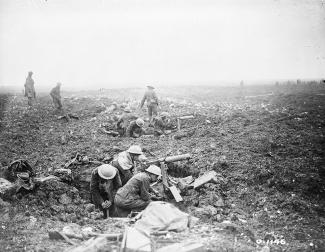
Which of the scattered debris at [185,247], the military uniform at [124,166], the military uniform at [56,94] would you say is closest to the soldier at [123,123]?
the military uniform at [124,166]

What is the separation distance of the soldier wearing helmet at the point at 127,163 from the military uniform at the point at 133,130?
3.44 m

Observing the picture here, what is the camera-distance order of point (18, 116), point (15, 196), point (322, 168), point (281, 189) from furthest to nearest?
point (18, 116) → point (322, 168) → point (281, 189) → point (15, 196)

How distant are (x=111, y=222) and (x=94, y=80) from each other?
6214 centimetres

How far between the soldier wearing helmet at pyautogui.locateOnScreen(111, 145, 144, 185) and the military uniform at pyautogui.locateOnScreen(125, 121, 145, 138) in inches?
136

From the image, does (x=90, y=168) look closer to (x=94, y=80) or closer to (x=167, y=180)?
(x=167, y=180)

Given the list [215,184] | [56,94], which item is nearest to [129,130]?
[215,184]

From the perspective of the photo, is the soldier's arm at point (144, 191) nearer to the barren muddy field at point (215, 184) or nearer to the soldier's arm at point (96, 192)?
the barren muddy field at point (215, 184)

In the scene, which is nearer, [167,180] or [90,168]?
[167,180]

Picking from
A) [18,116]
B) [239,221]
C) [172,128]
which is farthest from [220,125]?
[18,116]

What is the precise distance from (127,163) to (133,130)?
3849mm

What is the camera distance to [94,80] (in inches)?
2557

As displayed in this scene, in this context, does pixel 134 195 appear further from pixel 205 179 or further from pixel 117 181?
pixel 205 179

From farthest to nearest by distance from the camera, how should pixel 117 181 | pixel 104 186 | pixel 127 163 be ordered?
pixel 127 163
pixel 117 181
pixel 104 186

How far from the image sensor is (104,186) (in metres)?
6.08
